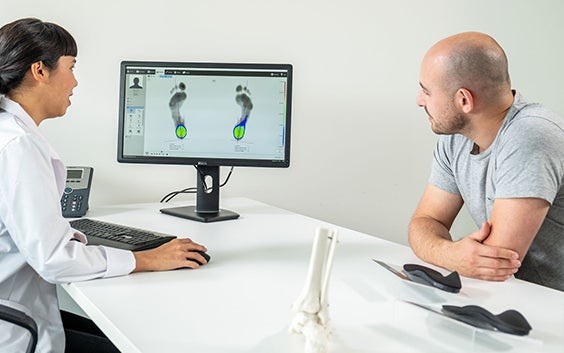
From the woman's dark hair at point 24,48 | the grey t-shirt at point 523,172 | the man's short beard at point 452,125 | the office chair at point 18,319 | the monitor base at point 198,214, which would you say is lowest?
the office chair at point 18,319

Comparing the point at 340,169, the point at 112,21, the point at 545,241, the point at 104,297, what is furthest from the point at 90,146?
the point at 545,241

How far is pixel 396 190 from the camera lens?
303cm

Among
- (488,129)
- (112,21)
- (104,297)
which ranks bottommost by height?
(104,297)

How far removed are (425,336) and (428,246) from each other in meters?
0.60

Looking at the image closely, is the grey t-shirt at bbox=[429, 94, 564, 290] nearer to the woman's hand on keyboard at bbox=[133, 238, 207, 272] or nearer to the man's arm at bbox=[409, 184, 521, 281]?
the man's arm at bbox=[409, 184, 521, 281]

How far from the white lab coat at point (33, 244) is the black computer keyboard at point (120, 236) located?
24 centimetres

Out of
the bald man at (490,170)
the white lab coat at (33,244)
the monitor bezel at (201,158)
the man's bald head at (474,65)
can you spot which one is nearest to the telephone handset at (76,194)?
the monitor bezel at (201,158)

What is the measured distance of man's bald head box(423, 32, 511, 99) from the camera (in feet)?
6.03

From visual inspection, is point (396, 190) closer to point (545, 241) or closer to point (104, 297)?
point (545, 241)

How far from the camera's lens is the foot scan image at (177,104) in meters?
2.41

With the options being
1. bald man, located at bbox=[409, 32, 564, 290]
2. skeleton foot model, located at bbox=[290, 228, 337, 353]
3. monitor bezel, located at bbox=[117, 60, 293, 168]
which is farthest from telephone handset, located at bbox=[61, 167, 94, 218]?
skeleton foot model, located at bbox=[290, 228, 337, 353]

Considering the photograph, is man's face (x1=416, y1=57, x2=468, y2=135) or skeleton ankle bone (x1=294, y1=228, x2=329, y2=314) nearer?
skeleton ankle bone (x1=294, y1=228, x2=329, y2=314)

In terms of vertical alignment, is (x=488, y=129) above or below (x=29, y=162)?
above

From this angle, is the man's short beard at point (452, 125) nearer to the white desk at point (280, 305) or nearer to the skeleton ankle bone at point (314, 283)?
the white desk at point (280, 305)
